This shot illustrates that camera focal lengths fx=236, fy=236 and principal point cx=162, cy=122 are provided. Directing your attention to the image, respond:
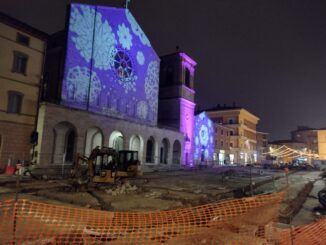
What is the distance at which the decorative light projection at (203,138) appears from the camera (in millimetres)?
48000

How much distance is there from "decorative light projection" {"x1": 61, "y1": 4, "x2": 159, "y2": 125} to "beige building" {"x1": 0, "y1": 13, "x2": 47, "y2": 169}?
10.0 ft

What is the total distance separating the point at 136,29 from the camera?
119 ft

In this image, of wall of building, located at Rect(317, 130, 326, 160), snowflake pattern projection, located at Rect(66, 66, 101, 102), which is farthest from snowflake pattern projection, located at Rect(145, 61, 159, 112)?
wall of building, located at Rect(317, 130, 326, 160)

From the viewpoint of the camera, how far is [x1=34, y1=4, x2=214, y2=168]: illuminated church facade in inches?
968

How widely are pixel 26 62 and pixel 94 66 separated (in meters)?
7.66

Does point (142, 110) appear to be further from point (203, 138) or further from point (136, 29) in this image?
point (203, 138)

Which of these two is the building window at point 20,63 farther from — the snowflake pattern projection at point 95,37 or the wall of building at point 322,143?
the wall of building at point 322,143

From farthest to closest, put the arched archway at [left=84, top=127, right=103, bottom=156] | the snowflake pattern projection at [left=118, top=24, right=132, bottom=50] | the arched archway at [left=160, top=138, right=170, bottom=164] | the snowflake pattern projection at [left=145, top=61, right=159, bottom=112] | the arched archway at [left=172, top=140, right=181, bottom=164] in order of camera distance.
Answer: the arched archway at [left=172, top=140, right=181, bottom=164], the arched archway at [left=160, top=138, right=170, bottom=164], the snowflake pattern projection at [left=145, top=61, right=159, bottom=112], the snowflake pattern projection at [left=118, top=24, right=132, bottom=50], the arched archway at [left=84, top=127, right=103, bottom=156]

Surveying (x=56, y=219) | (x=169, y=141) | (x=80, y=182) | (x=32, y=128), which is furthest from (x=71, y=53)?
(x=56, y=219)

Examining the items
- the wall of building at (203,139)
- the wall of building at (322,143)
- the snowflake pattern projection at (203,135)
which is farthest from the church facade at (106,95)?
the wall of building at (322,143)

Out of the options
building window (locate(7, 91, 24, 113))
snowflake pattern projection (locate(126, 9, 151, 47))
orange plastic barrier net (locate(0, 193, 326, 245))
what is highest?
snowflake pattern projection (locate(126, 9, 151, 47))

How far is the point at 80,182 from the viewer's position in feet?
45.9

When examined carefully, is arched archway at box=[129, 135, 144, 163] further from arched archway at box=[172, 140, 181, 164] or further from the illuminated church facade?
arched archway at box=[172, 140, 181, 164]

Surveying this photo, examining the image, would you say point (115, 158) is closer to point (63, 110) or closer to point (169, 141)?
point (63, 110)
